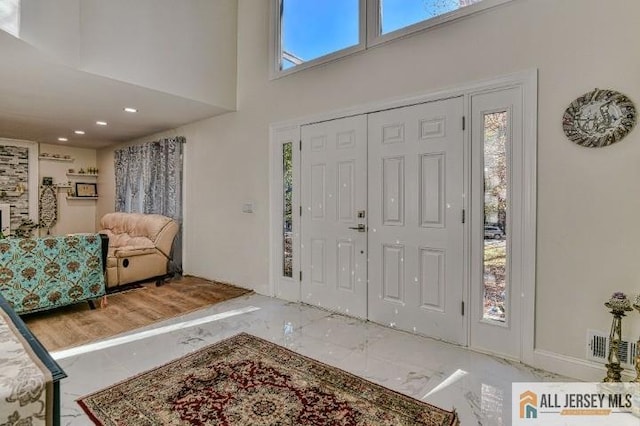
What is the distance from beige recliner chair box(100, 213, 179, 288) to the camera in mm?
4375

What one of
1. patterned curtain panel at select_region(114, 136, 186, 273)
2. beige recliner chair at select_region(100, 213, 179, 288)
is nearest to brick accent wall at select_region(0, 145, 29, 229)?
patterned curtain panel at select_region(114, 136, 186, 273)

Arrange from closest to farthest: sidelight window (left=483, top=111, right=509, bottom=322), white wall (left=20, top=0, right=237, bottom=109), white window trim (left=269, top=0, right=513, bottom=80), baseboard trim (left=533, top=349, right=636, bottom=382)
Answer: baseboard trim (left=533, top=349, right=636, bottom=382)
sidelight window (left=483, top=111, right=509, bottom=322)
white window trim (left=269, top=0, right=513, bottom=80)
white wall (left=20, top=0, right=237, bottom=109)

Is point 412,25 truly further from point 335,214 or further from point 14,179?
point 14,179

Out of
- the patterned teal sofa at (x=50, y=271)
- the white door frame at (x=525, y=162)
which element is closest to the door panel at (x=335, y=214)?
the white door frame at (x=525, y=162)

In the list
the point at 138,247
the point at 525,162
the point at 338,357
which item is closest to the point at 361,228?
the point at 338,357

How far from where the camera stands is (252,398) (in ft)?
6.46

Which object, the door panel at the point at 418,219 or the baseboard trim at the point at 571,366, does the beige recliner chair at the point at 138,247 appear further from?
the baseboard trim at the point at 571,366

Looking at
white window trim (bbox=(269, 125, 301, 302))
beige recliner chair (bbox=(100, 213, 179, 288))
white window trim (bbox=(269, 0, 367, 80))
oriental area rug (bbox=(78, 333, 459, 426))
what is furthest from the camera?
beige recliner chair (bbox=(100, 213, 179, 288))

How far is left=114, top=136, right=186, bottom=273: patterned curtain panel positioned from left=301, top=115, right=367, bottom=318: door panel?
2.47m

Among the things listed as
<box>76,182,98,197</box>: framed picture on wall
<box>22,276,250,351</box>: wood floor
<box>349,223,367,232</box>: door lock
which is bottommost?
<box>22,276,250,351</box>: wood floor

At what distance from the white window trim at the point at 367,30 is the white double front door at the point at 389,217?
65 cm

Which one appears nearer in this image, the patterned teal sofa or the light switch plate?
the patterned teal sofa

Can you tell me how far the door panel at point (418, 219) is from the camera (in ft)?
8.91

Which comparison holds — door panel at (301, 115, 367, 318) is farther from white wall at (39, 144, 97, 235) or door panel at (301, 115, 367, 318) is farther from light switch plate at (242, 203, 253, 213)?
white wall at (39, 144, 97, 235)
